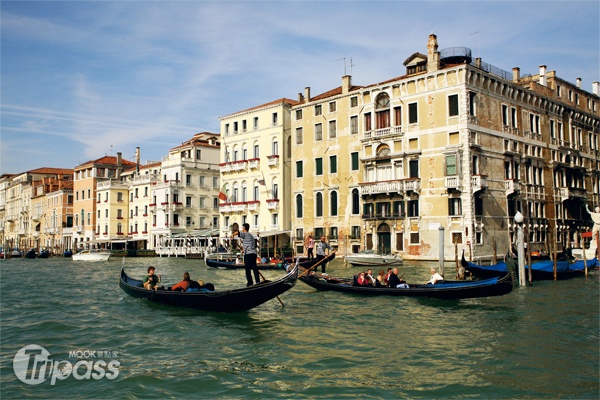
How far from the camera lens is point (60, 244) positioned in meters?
52.1

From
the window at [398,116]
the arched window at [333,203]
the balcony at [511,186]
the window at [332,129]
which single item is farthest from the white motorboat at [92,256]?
the balcony at [511,186]

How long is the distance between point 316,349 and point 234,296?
8.82 feet

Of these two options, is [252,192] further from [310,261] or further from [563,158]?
[563,158]

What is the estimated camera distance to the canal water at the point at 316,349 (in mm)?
6570

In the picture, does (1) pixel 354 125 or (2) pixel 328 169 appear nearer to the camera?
(1) pixel 354 125

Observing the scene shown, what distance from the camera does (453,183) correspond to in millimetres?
24234

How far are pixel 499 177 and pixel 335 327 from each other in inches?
729

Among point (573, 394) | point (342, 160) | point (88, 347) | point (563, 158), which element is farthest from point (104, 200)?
point (573, 394)

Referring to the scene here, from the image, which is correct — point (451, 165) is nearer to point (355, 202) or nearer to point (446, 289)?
point (355, 202)

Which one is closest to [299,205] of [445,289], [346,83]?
[346,83]

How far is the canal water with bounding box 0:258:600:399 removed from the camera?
21.6ft

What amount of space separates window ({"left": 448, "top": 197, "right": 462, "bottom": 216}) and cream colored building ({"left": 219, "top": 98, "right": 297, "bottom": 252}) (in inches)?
418

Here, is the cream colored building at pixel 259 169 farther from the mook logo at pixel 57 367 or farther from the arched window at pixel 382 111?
the mook logo at pixel 57 367

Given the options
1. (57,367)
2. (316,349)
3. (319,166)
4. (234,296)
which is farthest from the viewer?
(319,166)
